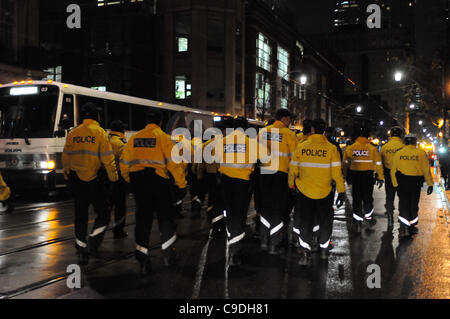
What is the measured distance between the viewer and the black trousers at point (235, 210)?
6.44 metres

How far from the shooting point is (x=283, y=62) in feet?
194

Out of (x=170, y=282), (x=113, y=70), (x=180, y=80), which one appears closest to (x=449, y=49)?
(x=180, y=80)

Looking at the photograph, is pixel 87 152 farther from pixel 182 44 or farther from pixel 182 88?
pixel 182 44

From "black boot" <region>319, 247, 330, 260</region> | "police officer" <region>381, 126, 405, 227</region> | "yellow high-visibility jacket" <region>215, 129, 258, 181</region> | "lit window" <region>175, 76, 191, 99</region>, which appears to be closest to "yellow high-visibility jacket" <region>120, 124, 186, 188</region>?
"yellow high-visibility jacket" <region>215, 129, 258, 181</region>

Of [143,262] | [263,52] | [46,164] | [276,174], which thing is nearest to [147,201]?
[143,262]

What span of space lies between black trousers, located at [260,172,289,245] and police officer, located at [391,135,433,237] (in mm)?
2946

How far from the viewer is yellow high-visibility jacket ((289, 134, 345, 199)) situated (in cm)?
661

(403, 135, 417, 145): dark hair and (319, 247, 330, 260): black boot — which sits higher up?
(403, 135, 417, 145): dark hair

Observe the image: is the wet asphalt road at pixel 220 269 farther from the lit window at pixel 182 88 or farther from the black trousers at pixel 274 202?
the lit window at pixel 182 88

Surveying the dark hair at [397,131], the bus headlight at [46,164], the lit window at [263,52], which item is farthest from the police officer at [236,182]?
the lit window at [263,52]

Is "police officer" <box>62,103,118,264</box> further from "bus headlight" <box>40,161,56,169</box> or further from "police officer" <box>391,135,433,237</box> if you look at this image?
"bus headlight" <box>40,161,56,169</box>

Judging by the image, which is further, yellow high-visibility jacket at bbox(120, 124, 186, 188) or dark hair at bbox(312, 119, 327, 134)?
dark hair at bbox(312, 119, 327, 134)

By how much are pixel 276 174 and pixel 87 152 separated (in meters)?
2.75

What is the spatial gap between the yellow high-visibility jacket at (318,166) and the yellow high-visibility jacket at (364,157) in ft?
9.52
